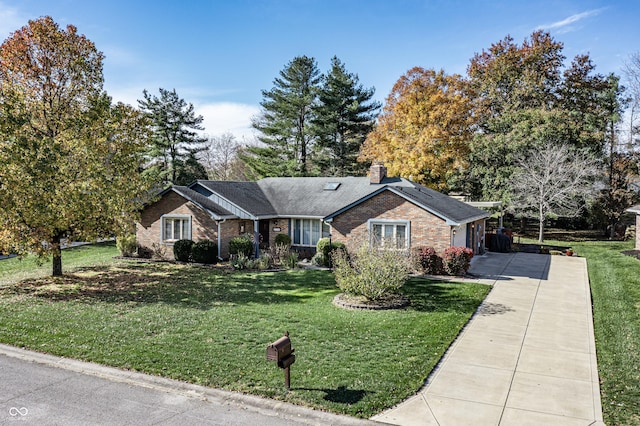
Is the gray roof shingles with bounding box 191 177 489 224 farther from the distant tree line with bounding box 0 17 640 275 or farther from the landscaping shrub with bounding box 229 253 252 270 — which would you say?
the distant tree line with bounding box 0 17 640 275

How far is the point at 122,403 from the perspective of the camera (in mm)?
7531

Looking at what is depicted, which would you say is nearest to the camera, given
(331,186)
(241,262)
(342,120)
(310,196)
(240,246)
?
(241,262)

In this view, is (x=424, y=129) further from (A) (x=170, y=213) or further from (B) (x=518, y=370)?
(B) (x=518, y=370)

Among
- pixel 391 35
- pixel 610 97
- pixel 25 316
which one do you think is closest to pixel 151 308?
pixel 25 316

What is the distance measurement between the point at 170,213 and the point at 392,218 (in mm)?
11951

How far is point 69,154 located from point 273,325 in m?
11.4

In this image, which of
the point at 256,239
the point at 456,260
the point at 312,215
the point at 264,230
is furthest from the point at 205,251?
the point at 456,260

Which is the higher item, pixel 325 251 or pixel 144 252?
pixel 325 251

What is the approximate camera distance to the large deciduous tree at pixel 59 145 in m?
15.5

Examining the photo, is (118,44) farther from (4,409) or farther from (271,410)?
(271,410)

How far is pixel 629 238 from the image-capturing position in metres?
35.1

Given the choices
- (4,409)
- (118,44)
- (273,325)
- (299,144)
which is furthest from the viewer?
(299,144)

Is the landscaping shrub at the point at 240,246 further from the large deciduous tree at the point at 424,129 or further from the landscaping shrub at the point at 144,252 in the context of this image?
the large deciduous tree at the point at 424,129

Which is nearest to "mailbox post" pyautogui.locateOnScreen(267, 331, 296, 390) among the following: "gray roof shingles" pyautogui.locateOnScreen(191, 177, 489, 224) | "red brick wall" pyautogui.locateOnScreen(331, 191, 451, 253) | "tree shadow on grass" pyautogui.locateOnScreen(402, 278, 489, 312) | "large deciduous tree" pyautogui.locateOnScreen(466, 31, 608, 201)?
"tree shadow on grass" pyautogui.locateOnScreen(402, 278, 489, 312)
